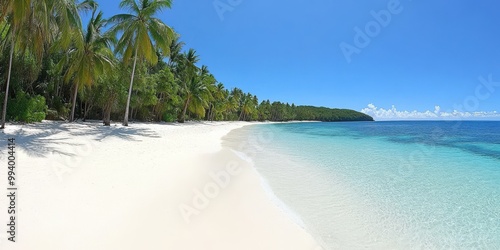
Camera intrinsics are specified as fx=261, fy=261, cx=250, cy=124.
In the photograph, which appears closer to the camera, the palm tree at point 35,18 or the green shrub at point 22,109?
the palm tree at point 35,18

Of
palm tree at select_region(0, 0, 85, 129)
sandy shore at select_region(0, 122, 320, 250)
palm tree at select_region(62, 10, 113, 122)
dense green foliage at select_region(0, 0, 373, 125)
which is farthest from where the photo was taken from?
palm tree at select_region(62, 10, 113, 122)

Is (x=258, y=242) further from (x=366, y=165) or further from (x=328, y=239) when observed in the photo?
(x=366, y=165)

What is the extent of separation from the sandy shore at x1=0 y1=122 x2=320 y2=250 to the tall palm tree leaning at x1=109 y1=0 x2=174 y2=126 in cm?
1224

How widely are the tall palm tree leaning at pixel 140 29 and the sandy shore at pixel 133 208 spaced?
40.2ft

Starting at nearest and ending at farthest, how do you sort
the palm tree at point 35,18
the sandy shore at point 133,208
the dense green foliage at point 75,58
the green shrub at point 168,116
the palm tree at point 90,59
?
the sandy shore at point 133,208 < the palm tree at point 35,18 < the dense green foliage at point 75,58 < the palm tree at point 90,59 < the green shrub at point 168,116

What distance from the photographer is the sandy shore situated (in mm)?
3293

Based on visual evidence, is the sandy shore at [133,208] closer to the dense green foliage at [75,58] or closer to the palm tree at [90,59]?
the dense green foliage at [75,58]

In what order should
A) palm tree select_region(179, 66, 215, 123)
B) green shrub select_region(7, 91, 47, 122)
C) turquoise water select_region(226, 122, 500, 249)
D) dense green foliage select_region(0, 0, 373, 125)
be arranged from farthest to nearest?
1. palm tree select_region(179, 66, 215, 123)
2. green shrub select_region(7, 91, 47, 122)
3. dense green foliage select_region(0, 0, 373, 125)
4. turquoise water select_region(226, 122, 500, 249)

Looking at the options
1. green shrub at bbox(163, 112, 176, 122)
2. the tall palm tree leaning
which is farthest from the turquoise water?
green shrub at bbox(163, 112, 176, 122)

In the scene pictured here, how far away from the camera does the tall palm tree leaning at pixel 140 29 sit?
58.1 ft

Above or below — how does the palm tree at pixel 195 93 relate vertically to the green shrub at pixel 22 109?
above

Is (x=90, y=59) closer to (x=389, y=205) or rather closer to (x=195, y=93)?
(x=195, y=93)

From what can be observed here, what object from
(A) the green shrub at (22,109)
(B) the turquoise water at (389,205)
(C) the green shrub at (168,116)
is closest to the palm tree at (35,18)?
(A) the green shrub at (22,109)

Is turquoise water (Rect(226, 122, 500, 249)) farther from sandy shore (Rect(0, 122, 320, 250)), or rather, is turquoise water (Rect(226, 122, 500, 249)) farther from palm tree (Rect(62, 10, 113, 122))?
palm tree (Rect(62, 10, 113, 122))
